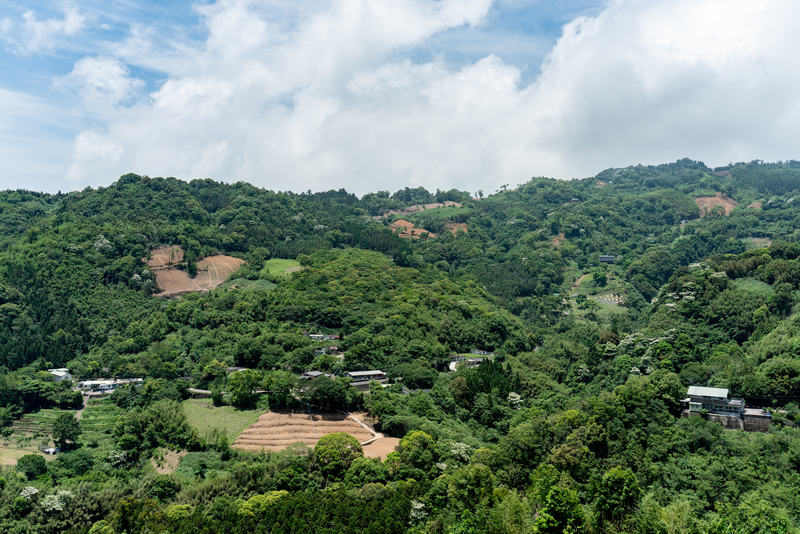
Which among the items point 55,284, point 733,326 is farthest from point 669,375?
point 55,284

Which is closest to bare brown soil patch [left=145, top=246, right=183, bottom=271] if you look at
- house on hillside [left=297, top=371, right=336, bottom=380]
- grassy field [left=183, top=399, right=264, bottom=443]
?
grassy field [left=183, top=399, right=264, bottom=443]

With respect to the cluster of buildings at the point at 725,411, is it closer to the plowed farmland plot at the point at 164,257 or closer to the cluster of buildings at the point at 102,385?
the cluster of buildings at the point at 102,385

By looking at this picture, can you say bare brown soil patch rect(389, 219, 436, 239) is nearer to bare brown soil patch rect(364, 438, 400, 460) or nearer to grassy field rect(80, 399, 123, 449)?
grassy field rect(80, 399, 123, 449)

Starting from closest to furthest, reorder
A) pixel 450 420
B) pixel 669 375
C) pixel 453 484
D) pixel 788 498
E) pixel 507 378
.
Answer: pixel 788 498
pixel 453 484
pixel 669 375
pixel 450 420
pixel 507 378

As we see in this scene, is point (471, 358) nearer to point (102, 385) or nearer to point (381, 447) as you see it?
point (381, 447)

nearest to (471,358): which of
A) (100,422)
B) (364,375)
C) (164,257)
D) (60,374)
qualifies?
(364,375)

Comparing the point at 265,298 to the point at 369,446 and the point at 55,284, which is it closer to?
the point at 55,284
